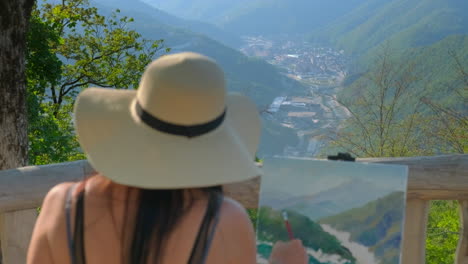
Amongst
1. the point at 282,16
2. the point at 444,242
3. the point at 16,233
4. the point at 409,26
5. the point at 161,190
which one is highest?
the point at 282,16

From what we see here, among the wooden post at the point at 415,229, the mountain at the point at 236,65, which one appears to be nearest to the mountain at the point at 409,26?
the mountain at the point at 236,65

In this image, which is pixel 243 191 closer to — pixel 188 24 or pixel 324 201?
pixel 324 201

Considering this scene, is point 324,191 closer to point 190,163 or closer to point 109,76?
point 190,163

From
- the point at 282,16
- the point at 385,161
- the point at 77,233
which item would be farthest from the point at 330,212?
the point at 282,16

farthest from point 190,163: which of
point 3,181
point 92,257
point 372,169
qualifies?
point 3,181

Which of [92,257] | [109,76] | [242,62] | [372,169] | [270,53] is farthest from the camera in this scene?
[270,53]

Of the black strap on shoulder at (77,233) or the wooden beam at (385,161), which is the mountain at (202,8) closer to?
the wooden beam at (385,161)
